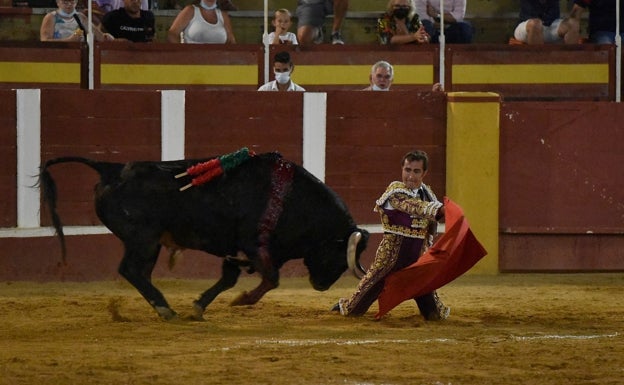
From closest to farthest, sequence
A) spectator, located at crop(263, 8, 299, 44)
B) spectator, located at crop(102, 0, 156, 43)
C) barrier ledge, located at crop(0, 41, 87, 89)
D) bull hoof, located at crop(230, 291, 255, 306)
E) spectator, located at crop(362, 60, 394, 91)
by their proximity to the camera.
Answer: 1. bull hoof, located at crop(230, 291, 255, 306)
2. spectator, located at crop(362, 60, 394, 91)
3. barrier ledge, located at crop(0, 41, 87, 89)
4. spectator, located at crop(102, 0, 156, 43)
5. spectator, located at crop(263, 8, 299, 44)

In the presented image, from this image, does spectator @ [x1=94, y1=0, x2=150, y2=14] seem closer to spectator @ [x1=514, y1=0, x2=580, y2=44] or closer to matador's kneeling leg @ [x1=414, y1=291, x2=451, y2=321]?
spectator @ [x1=514, y1=0, x2=580, y2=44]

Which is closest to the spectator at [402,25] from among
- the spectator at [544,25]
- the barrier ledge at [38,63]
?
the spectator at [544,25]

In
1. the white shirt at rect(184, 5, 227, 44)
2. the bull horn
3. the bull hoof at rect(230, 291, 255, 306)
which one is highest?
the white shirt at rect(184, 5, 227, 44)

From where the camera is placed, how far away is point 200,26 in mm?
10914

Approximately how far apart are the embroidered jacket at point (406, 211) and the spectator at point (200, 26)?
391 cm

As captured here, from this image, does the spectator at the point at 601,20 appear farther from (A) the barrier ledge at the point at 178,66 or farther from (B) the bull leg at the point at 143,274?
(B) the bull leg at the point at 143,274

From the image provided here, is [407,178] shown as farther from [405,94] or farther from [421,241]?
[405,94]

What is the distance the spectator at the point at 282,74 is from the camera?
33.2 feet

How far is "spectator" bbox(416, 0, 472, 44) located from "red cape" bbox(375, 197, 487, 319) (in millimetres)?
4372

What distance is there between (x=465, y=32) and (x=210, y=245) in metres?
4.80

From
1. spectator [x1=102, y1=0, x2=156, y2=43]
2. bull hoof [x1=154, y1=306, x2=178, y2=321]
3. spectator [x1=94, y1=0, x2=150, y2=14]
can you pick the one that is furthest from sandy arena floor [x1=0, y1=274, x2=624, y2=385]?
spectator [x1=94, y1=0, x2=150, y2=14]

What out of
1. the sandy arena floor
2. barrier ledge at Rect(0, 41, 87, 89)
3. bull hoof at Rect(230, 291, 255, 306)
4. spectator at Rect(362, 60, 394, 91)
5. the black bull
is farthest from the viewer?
barrier ledge at Rect(0, 41, 87, 89)

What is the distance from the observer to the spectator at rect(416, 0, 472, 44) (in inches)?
452

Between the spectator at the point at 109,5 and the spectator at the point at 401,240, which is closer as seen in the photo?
the spectator at the point at 401,240
